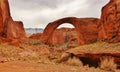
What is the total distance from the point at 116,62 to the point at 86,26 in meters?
24.6

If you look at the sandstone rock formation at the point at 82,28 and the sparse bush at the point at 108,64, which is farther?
the sandstone rock formation at the point at 82,28

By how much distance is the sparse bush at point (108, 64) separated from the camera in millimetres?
13392

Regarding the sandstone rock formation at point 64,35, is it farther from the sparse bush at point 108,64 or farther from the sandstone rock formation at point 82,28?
the sparse bush at point 108,64

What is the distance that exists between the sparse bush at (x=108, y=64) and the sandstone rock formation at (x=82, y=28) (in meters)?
20.8

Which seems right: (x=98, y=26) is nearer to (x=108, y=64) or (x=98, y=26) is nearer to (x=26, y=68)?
(x=108, y=64)

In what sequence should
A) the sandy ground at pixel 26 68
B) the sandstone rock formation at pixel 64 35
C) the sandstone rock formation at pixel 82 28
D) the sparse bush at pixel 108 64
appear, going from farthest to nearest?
the sandstone rock formation at pixel 64 35, the sandstone rock formation at pixel 82 28, the sparse bush at pixel 108 64, the sandy ground at pixel 26 68

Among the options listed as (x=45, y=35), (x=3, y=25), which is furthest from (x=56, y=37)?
(x=3, y=25)

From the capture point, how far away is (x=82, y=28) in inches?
1543

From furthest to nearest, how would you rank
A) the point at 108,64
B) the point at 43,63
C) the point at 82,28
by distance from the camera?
the point at 82,28, the point at 43,63, the point at 108,64

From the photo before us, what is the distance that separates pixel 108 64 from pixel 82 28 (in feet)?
84.6

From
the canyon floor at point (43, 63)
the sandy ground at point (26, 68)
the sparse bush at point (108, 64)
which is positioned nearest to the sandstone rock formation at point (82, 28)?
the canyon floor at point (43, 63)

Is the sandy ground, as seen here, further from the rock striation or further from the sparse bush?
the rock striation

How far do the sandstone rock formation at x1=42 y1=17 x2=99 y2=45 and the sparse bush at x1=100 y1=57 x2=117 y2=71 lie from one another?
2081 cm

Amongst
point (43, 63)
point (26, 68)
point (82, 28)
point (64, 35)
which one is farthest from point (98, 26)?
point (64, 35)
